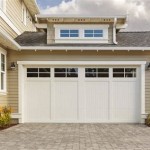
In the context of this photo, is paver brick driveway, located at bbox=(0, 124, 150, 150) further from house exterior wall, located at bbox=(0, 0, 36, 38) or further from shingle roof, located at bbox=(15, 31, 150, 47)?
house exterior wall, located at bbox=(0, 0, 36, 38)

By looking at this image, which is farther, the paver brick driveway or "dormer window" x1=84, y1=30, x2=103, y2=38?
"dormer window" x1=84, y1=30, x2=103, y2=38

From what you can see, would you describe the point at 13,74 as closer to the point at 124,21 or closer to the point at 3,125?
the point at 3,125

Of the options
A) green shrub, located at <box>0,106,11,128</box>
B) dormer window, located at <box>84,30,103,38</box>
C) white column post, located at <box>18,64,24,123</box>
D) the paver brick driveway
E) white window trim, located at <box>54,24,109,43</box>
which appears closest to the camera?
the paver brick driveway

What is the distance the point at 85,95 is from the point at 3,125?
158 inches

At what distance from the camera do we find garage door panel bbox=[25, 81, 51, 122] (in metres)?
15.9

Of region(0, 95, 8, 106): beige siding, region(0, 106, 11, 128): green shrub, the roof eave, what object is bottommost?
region(0, 106, 11, 128): green shrub

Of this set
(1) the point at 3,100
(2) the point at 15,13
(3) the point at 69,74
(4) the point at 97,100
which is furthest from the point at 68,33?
(1) the point at 3,100

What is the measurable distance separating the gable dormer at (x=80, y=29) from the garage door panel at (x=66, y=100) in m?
1.97

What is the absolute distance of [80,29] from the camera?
1658cm

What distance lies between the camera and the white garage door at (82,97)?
15844 mm

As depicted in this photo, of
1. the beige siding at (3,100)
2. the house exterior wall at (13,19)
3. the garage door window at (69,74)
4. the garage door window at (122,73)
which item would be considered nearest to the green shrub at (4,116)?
the beige siding at (3,100)

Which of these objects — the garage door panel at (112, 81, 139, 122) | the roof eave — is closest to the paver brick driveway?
the garage door panel at (112, 81, 139, 122)

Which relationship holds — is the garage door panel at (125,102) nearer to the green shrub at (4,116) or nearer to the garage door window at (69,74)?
the garage door window at (69,74)

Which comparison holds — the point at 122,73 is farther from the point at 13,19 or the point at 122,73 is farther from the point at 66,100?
the point at 13,19
